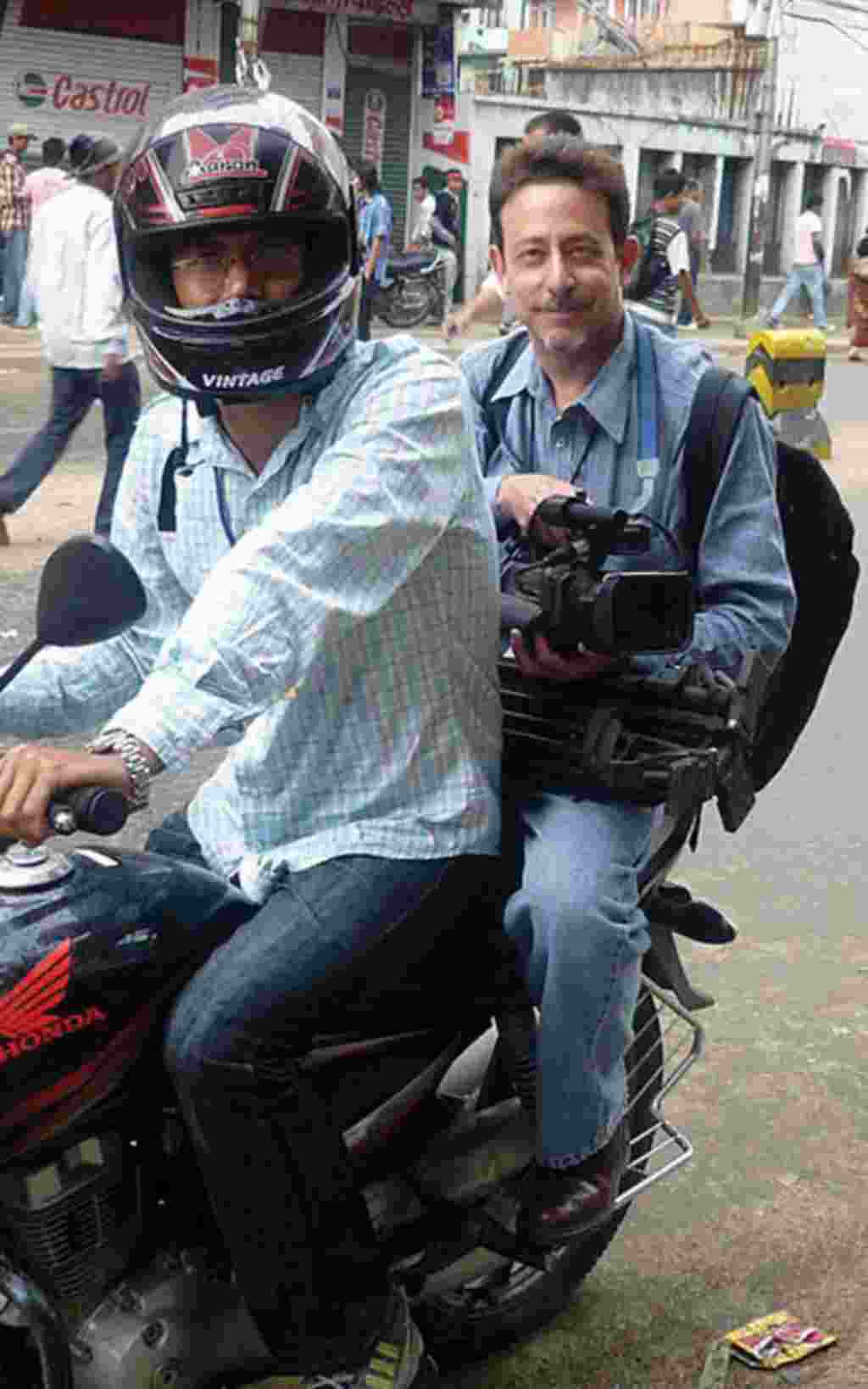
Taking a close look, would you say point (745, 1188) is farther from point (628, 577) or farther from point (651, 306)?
point (651, 306)

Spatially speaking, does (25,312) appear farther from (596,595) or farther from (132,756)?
(132,756)

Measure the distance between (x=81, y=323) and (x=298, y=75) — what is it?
17.9 meters

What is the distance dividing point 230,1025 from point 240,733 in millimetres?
677

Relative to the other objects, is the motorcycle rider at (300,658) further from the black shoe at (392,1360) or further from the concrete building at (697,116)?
the concrete building at (697,116)

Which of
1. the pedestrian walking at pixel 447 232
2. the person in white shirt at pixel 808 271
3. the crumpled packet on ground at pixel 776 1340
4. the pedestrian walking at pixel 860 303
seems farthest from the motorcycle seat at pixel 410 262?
the crumpled packet on ground at pixel 776 1340

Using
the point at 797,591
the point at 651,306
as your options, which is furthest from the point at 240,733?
the point at 651,306

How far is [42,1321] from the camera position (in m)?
2.23

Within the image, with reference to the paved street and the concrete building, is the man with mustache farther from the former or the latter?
the concrete building

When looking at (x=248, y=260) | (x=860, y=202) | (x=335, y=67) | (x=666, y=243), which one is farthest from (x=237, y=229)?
(x=860, y=202)

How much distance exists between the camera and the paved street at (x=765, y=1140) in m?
3.09

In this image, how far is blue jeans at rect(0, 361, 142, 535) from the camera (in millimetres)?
8945

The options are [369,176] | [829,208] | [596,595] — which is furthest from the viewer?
[829,208]

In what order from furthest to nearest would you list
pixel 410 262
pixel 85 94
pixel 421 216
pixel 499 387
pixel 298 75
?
pixel 298 75 → pixel 421 216 → pixel 85 94 → pixel 410 262 → pixel 499 387

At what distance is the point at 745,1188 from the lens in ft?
11.7
